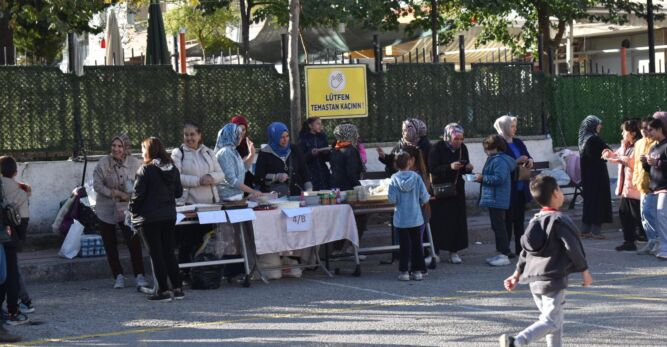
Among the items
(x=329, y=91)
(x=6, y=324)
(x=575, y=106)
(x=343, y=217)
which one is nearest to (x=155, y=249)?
(x=6, y=324)

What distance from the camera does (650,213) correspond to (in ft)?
45.8

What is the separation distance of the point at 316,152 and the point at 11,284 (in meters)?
5.47

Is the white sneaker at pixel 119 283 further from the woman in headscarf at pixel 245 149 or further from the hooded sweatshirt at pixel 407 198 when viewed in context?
the hooded sweatshirt at pixel 407 198

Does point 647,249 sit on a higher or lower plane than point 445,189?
lower

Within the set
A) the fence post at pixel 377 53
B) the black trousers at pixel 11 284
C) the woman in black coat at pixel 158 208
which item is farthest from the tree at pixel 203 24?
the black trousers at pixel 11 284

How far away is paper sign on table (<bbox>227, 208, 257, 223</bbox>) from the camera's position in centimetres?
1204

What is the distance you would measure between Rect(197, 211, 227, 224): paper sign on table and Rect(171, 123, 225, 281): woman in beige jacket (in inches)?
18.8

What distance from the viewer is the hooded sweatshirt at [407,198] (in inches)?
486

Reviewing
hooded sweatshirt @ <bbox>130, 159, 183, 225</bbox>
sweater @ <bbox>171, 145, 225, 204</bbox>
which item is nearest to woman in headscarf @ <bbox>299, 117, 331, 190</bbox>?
sweater @ <bbox>171, 145, 225, 204</bbox>

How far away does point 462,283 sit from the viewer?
1216 cm

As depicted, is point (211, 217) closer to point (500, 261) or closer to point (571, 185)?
point (500, 261)

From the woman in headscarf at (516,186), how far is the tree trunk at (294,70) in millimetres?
3067

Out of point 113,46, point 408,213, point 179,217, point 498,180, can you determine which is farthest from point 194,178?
point 113,46

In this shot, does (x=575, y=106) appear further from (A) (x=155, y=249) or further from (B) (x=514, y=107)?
(A) (x=155, y=249)
